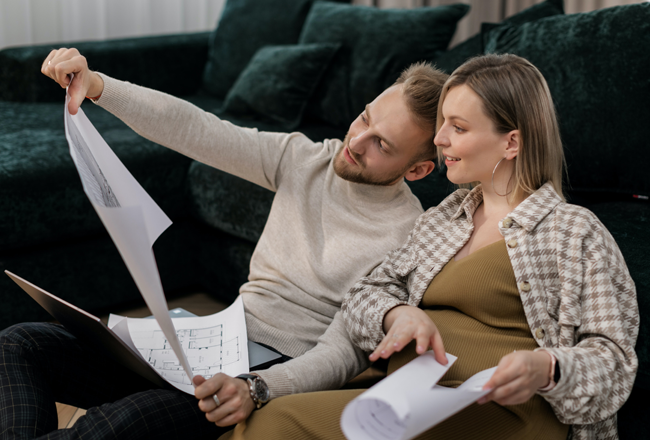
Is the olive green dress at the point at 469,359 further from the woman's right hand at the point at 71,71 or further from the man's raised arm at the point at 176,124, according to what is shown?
the woman's right hand at the point at 71,71

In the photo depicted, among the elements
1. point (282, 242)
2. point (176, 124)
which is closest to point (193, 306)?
point (282, 242)

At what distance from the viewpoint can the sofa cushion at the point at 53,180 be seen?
155 centimetres

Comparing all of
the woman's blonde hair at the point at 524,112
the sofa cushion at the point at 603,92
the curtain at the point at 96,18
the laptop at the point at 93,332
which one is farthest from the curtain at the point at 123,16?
the laptop at the point at 93,332

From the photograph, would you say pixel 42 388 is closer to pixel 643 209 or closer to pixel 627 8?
pixel 643 209

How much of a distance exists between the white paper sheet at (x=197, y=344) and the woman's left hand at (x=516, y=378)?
43 centimetres

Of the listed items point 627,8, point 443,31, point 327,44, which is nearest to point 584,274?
point 627,8

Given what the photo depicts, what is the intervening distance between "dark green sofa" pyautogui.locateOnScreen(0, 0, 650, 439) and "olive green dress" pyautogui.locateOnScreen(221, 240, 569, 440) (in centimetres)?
22

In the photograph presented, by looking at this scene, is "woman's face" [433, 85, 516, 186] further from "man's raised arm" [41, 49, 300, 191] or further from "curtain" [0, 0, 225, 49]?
"curtain" [0, 0, 225, 49]

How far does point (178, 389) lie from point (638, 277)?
0.74m

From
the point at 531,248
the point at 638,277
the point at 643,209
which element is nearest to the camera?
the point at 531,248

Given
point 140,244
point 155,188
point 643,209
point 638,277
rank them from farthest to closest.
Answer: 1. point 155,188
2. point 643,209
3. point 638,277
4. point 140,244

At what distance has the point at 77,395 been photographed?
1.04m

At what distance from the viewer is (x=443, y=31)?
2055mm

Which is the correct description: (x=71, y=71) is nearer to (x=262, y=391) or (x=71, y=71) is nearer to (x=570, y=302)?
(x=262, y=391)
